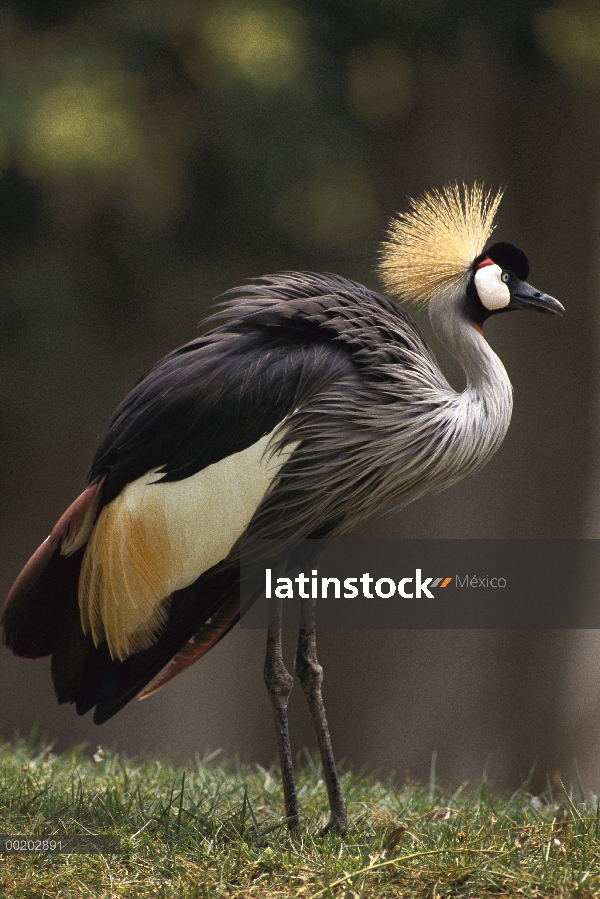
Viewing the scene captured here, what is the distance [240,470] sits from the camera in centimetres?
211

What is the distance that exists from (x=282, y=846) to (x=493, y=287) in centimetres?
138

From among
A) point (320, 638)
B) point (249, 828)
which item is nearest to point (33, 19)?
point (320, 638)

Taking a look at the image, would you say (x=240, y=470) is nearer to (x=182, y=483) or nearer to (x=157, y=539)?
(x=182, y=483)

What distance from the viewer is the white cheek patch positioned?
8.00ft

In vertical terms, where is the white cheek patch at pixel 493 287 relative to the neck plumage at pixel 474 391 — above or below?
above

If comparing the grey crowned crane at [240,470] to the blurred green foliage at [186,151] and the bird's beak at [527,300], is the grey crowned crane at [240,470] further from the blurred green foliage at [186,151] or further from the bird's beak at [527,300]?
the blurred green foliage at [186,151]

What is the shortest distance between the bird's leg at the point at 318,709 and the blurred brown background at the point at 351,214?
5.91 ft

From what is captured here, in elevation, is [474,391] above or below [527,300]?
below

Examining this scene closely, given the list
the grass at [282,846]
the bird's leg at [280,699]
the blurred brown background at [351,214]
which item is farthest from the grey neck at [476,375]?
the blurred brown background at [351,214]

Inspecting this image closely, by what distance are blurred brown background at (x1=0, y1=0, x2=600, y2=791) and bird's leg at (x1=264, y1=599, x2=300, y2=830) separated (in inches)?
73.9

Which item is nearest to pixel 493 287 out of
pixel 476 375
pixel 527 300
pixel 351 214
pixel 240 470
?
pixel 527 300

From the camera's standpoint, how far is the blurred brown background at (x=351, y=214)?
386cm

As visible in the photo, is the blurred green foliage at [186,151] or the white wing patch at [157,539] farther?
the blurred green foliage at [186,151]

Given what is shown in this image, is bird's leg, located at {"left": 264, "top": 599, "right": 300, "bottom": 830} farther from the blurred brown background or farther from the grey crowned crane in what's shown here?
the blurred brown background
